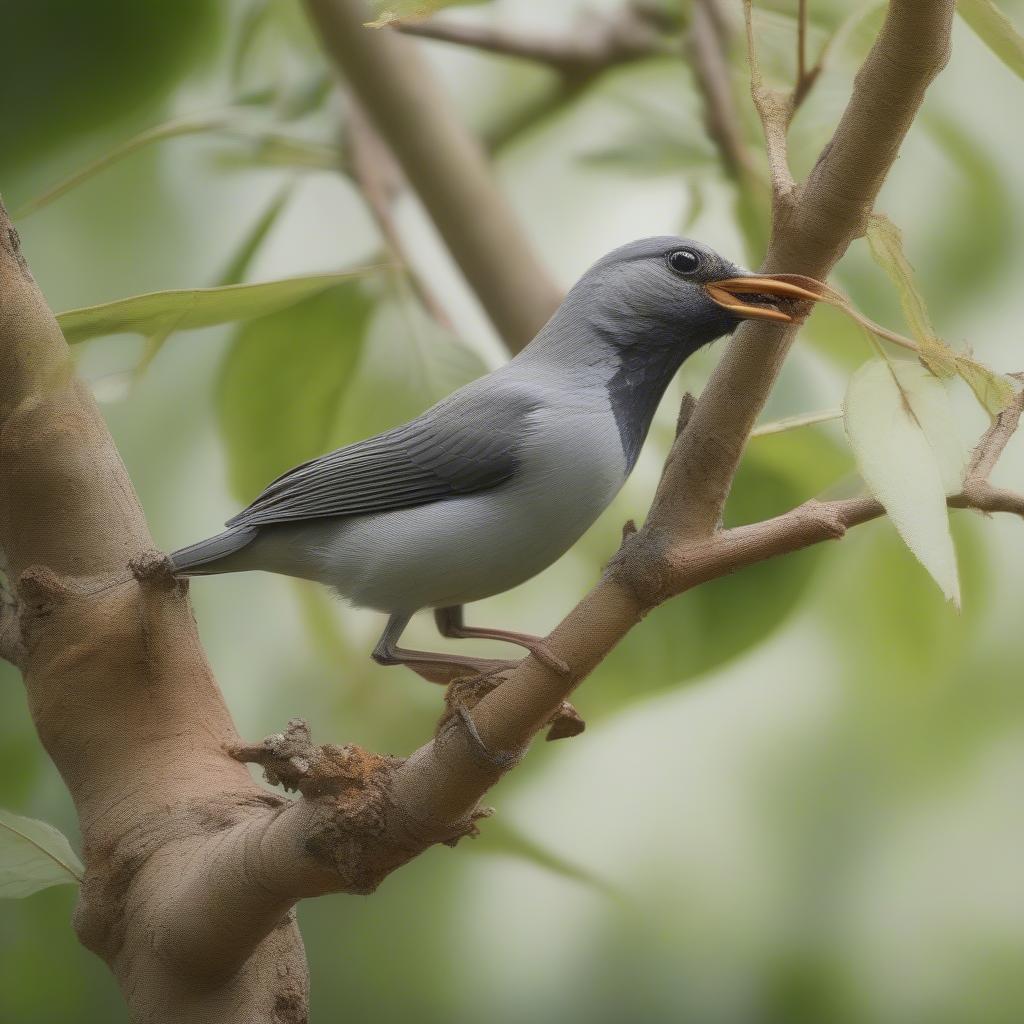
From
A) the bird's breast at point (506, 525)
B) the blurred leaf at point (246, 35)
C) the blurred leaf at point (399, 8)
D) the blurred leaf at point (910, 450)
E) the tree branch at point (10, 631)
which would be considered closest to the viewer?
the blurred leaf at point (910, 450)

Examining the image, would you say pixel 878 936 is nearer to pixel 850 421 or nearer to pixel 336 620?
pixel 336 620

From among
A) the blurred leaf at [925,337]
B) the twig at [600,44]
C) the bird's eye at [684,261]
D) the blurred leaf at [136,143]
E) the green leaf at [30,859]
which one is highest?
the twig at [600,44]

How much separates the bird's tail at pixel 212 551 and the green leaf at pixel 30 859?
27cm

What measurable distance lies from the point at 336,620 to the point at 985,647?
0.90 m

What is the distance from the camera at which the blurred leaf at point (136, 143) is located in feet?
4.25

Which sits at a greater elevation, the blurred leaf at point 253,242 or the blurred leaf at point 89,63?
the blurred leaf at point 89,63

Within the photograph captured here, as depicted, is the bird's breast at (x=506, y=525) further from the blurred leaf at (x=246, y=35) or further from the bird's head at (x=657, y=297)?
the blurred leaf at (x=246, y=35)

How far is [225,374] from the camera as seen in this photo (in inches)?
61.9

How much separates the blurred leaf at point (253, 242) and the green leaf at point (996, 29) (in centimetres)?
101

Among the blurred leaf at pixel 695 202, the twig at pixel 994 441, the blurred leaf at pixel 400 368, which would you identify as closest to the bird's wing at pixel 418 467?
the blurred leaf at pixel 400 368

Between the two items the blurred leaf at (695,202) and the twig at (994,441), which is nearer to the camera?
the twig at (994,441)

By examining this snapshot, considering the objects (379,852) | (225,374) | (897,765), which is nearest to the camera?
(379,852)

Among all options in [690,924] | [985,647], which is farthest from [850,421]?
[690,924]

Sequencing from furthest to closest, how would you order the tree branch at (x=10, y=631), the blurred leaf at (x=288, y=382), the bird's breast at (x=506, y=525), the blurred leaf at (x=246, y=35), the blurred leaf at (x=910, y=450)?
the blurred leaf at (x=246, y=35) → the blurred leaf at (x=288, y=382) → the tree branch at (x=10, y=631) → the bird's breast at (x=506, y=525) → the blurred leaf at (x=910, y=450)
